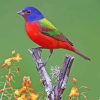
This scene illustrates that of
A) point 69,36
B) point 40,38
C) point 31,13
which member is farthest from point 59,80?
point 69,36

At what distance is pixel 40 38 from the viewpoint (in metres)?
4.14

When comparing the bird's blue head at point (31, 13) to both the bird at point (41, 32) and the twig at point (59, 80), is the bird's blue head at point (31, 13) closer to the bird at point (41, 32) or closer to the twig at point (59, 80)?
the bird at point (41, 32)

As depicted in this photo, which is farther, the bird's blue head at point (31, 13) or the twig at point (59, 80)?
the bird's blue head at point (31, 13)

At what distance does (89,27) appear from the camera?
6875mm

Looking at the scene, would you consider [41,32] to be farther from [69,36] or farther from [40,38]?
[69,36]

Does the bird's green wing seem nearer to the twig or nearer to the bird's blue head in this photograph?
the bird's blue head

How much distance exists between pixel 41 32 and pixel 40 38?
2.7 inches

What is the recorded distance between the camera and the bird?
4102 millimetres

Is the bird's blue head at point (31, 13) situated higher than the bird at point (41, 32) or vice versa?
the bird's blue head at point (31, 13)

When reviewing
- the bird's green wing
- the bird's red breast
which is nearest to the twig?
the bird's red breast

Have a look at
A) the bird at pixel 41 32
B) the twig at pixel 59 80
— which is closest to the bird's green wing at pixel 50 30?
the bird at pixel 41 32

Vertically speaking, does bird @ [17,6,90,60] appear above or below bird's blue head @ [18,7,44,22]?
below

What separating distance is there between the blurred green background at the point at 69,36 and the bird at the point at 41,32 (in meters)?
1.02

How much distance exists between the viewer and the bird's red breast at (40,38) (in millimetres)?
4105
